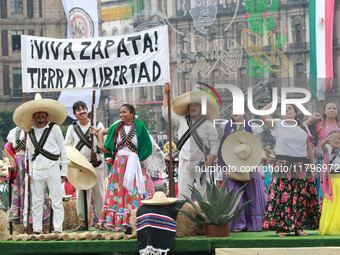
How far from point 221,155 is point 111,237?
6.51 ft

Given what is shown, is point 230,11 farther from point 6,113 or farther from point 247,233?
point 247,233

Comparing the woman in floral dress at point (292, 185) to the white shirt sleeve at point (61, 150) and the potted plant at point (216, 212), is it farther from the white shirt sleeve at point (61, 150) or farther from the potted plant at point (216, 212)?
the white shirt sleeve at point (61, 150)

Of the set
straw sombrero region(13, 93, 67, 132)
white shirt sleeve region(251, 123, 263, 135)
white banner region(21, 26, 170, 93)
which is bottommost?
white shirt sleeve region(251, 123, 263, 135)

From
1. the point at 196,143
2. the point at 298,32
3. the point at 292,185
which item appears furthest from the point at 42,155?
the point at 298,32

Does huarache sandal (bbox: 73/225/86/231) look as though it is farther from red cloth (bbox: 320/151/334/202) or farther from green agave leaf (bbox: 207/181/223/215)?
red cloth (bbox: 320/151/334/202)

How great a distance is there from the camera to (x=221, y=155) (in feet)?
24.3

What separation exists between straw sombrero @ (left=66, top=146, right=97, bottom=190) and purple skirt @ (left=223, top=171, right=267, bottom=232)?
211 centimetres

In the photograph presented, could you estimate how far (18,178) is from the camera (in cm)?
806

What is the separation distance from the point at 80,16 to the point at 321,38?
13612 millimetres

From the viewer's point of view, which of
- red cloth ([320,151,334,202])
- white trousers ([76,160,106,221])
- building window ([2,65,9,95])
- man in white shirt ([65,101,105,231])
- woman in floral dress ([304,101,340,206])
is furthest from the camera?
building window ([2,65,9,95])

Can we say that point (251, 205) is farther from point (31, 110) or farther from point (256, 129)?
point (31, 110)

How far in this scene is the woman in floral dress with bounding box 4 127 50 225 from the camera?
25.9 ft

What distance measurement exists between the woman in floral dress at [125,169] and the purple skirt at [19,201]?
86cm

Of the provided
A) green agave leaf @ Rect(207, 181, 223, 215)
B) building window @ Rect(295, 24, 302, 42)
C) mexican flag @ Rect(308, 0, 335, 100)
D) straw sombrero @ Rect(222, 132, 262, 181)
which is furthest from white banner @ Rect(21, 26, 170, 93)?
building window @ Rect(295, 24, 302, 42)
